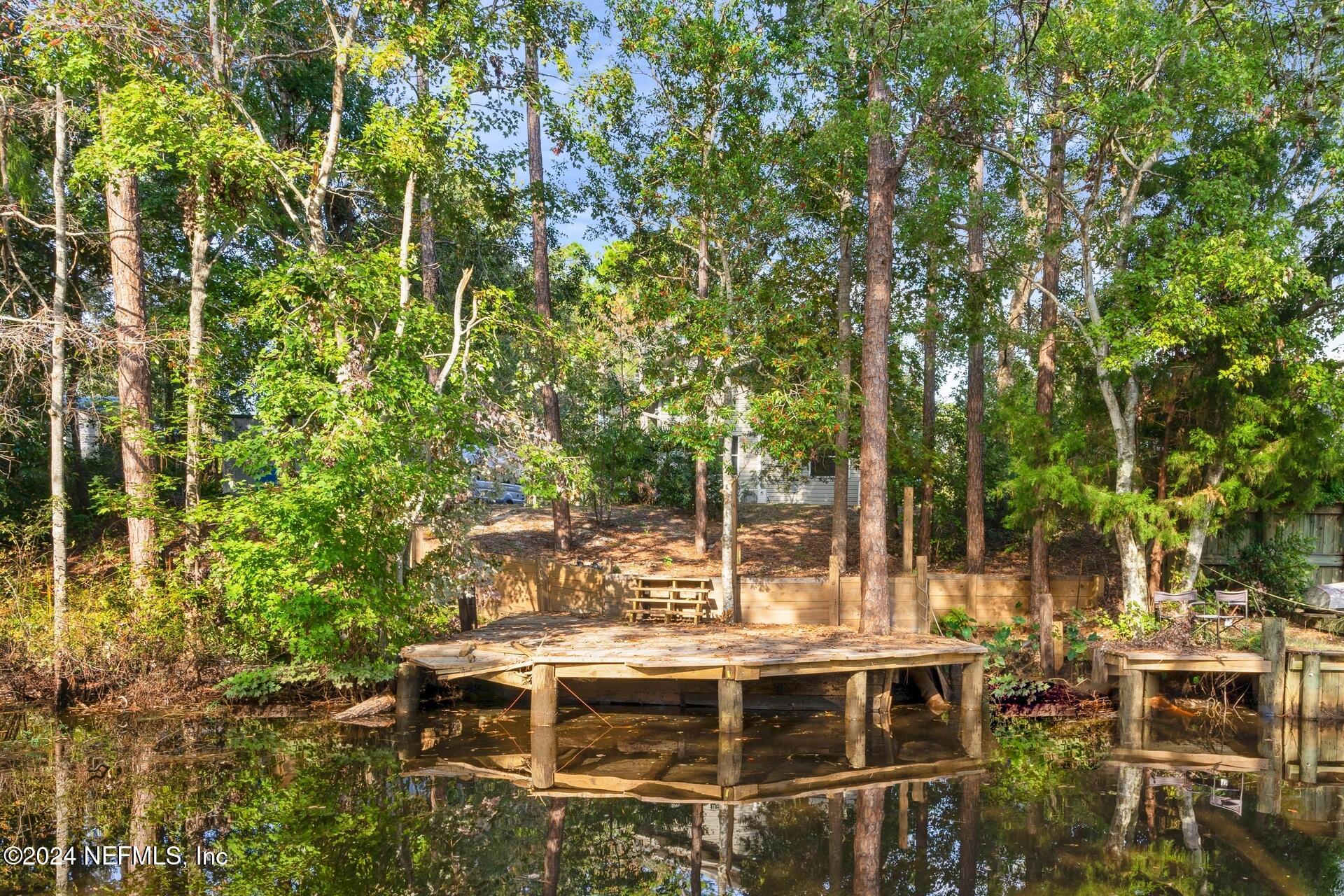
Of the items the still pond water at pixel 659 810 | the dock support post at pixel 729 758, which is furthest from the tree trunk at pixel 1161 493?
the dock support post at pixel 729 758

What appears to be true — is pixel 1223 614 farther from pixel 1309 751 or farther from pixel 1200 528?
pixel 1309 751

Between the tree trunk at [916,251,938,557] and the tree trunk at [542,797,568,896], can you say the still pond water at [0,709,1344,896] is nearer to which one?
the tree trunk at [542,797,568,896]

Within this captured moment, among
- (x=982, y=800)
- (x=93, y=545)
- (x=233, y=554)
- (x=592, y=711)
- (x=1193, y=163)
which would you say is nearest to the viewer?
(x=982, y=800)

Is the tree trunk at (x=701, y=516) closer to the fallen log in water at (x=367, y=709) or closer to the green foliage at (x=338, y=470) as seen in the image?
the green foliage at (x=338, y=470)

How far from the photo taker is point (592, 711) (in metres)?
13.5

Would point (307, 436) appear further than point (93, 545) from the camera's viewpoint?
No

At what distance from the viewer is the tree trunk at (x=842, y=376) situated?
52.9 feet

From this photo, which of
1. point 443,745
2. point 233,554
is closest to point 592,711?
point 443,745

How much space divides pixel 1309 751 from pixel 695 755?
27.4 ft

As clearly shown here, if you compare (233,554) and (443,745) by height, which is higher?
(233,554)

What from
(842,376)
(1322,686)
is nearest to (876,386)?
(842,376)

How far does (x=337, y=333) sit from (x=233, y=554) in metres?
3.45

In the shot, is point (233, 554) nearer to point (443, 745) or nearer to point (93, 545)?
point (443, 745)

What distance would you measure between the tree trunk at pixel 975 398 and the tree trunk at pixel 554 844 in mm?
10907
